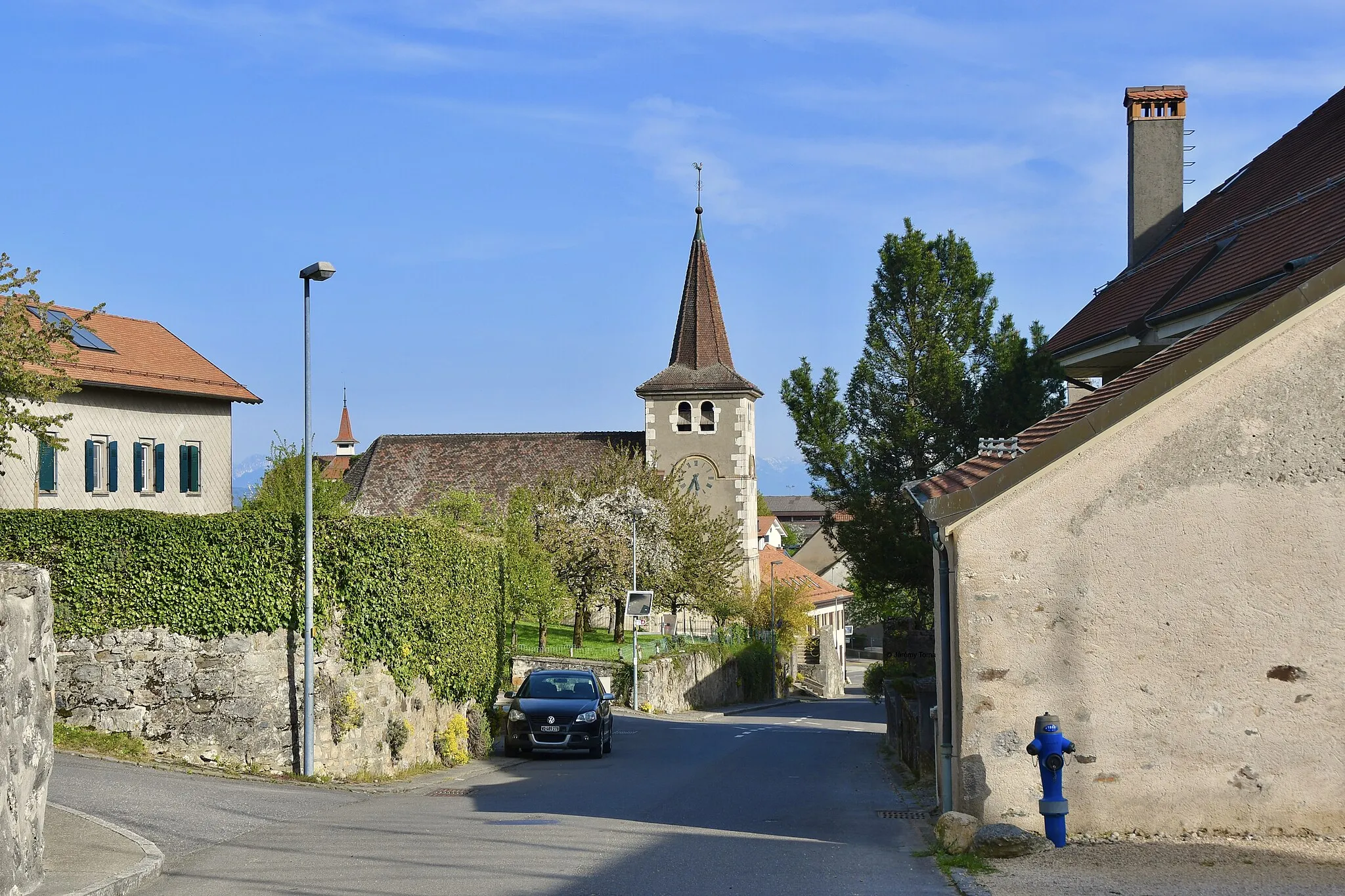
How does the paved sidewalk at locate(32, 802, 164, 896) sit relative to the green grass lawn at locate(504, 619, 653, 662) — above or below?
above

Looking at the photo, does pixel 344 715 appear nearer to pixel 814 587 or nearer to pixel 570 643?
pixel 570 643

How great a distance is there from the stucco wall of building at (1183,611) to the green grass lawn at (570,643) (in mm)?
28798

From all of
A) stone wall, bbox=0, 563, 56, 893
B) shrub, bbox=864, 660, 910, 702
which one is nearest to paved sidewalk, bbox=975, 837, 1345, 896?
stone wall, bbox=0, 563, 56, 893

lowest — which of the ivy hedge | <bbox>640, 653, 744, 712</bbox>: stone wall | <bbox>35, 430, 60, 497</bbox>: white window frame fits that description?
<bbox>640, 653, 744, 712</bbox>: stone wall

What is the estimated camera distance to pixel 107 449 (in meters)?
35.2

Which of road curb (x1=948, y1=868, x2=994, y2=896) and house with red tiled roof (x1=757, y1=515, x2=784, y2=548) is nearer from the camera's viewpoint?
road curb (x1=948, y1=868, x2=994, y2=896)

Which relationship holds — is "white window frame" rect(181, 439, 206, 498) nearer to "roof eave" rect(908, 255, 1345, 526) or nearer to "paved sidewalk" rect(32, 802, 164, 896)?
"paved sidewalk" rect(32, 802, 164, 896)

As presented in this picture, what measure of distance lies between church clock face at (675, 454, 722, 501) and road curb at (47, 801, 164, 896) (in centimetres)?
5079

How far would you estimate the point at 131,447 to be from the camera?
117ft

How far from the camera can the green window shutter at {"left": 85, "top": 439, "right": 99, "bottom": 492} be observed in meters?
34.6

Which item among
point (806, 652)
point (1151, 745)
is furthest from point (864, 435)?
point (806, 652)

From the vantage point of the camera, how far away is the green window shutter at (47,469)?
109 ft

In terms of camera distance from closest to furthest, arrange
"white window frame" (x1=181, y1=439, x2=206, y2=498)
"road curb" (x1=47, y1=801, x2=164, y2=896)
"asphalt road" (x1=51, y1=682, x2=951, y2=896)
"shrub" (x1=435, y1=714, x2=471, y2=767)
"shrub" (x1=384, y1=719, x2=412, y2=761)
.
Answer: "road curb" (x1=47, y1=801, x2=164, y2=896) < "asphalt road" (x1=51, y1=682, x2=951, y2=896) < "shrub" (x1=384, y1=719, x2=412, y2=761) < "shrub" (x1=435, y1=714, x2=471, y2=767) < "white window frame" (x1=181, y1=439, x2=206, y2=498)

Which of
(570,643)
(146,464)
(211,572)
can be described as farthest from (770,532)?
(211,572)
